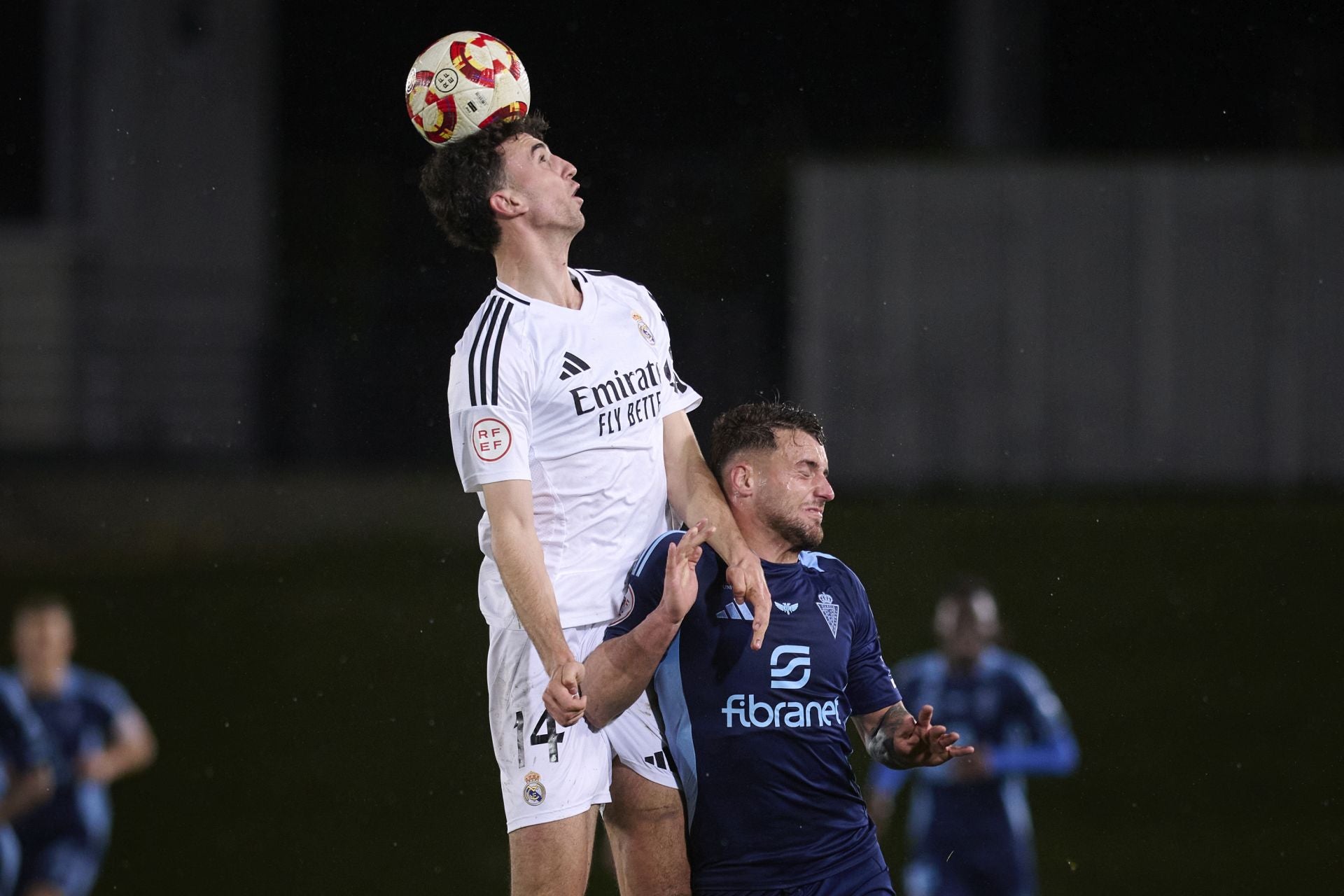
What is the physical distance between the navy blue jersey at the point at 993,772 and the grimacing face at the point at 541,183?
381 cm

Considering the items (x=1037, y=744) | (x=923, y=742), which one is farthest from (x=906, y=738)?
(x=1037, y=744)

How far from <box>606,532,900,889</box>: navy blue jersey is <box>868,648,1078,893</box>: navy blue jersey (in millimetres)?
3472

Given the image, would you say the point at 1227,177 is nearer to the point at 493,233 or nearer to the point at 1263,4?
the point at 1263,4

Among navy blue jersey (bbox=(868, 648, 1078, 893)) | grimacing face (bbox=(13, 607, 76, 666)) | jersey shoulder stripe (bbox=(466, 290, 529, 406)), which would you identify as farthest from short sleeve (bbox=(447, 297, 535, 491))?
grimacing face (bbox=(13, 607, 76, 666))

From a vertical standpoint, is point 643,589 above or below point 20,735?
above

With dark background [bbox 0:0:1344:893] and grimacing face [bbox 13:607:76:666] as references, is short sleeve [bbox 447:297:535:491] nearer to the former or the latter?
dark background [bbox 0:0:1344:893]

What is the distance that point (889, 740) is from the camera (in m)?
3.14

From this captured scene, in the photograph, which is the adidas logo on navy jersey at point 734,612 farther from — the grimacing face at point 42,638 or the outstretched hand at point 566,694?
the grimacing face at point 42,638

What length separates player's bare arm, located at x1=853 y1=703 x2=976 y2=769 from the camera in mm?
3000

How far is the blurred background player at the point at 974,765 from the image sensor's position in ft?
21.5

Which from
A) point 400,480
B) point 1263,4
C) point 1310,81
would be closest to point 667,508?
point 400,480

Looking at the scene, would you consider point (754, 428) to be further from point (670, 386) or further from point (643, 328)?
point (643, 328)

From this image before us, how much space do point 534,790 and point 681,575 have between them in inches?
22.5

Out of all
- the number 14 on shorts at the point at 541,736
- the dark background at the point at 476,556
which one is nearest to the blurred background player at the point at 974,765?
the dark background at the point at 476,556
